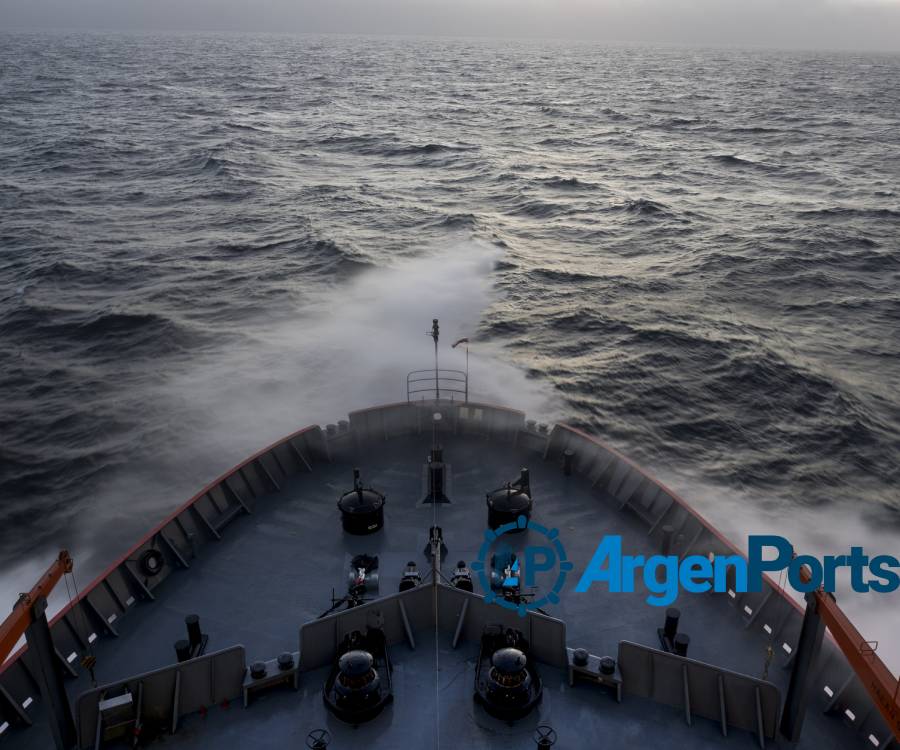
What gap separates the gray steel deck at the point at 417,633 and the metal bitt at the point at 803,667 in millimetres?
780

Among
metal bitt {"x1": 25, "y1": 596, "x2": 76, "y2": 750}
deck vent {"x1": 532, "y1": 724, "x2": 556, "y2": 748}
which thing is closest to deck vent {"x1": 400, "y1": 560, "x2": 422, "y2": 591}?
deck vent {"x1": 532, "y1": 724, "x2": 556, "y2": 748}

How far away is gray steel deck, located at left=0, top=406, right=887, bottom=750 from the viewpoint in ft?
43.7

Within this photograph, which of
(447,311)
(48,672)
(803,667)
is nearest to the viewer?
(48,672)

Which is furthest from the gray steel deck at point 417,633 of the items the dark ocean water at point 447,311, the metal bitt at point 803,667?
the dark ocean water at point 447,311

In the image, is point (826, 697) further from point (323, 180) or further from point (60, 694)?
point (323, 180)

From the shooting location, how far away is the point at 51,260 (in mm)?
Answer: 55406

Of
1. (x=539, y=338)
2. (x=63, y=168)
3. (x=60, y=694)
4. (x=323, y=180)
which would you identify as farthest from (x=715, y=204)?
(x=63, y=168)

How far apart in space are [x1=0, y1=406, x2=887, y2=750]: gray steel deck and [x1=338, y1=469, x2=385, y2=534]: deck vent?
0.39 meters

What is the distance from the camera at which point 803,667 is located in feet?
40.8

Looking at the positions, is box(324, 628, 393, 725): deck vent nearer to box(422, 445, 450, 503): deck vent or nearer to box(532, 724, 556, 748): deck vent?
box(532, 724, 556, 748): deck vent

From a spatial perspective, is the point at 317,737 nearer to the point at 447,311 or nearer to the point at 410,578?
the point at 410,578

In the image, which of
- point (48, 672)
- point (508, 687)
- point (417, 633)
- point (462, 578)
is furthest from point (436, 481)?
point (48, 672)

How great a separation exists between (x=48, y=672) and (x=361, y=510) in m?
8.20

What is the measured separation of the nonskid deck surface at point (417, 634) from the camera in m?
13.3
